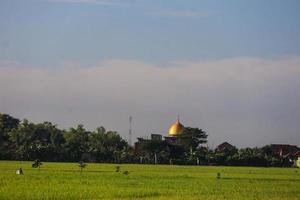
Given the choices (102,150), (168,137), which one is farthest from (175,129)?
(102,150)

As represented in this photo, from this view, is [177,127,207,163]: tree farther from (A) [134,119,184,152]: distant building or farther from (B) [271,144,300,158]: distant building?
(B) [271,144,300,158]: distant building

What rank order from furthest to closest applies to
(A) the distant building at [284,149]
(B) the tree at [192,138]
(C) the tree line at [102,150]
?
1. (A) the distant building at [284,149]
2. (B) the tree at [192,138]
3. (C) the tree line at [102,150]

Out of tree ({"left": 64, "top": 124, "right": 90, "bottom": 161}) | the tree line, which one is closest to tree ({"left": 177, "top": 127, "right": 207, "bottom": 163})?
the tree line

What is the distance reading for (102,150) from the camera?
8575 centimetres

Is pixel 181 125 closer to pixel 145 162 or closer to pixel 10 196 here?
pixel 145 162

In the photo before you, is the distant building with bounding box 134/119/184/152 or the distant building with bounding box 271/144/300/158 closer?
the distant building with bounding box 134/119/184/152

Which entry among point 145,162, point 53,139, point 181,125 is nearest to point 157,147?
point 145,162

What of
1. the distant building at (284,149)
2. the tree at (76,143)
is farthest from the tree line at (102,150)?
the distant building at (284,149)

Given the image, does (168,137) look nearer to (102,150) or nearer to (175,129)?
(175,129)

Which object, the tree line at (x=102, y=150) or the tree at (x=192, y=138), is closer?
the tree line at (x=102, y=150)

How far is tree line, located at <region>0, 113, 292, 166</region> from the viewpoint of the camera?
82.1 meters

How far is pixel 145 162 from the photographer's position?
8788cm

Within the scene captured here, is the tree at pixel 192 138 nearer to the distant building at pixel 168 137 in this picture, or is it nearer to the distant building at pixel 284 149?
the distant building at pixel 168 137

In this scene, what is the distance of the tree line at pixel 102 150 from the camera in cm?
8212
